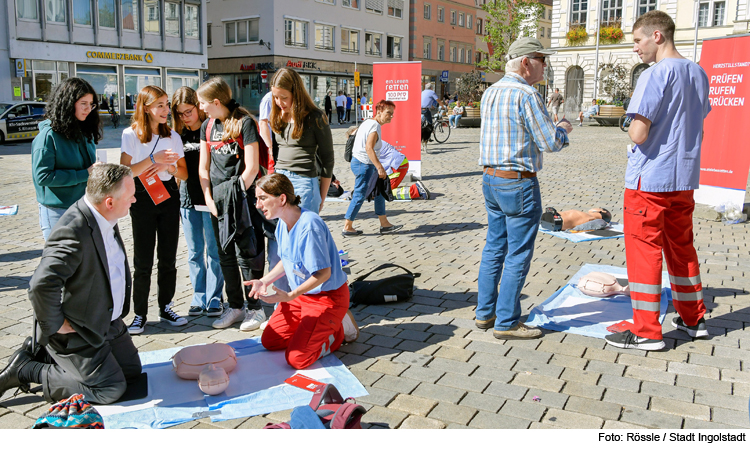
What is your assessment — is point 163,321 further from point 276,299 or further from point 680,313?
point 680,313

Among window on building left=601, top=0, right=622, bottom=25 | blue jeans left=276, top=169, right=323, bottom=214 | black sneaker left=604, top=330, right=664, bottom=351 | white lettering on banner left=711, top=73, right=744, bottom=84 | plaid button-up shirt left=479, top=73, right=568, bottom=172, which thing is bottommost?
black sneaker left=604, top=330, right=664, bottom=351

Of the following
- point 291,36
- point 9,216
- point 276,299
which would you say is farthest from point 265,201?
point 291,36

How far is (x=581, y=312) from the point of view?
5.13 m

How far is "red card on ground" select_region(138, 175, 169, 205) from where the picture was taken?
463 centimetres

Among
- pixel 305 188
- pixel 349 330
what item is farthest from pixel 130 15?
pixel 349 330

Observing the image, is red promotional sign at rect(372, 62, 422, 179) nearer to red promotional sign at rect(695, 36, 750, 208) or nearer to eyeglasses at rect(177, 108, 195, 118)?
red promotional sign at rect(695, 36, 750, 208)

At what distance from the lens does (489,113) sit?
172 inches

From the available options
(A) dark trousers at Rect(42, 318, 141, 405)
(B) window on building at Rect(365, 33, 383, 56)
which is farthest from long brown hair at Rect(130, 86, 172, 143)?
(B) window on building at Rect(365, 33, 383, 56)

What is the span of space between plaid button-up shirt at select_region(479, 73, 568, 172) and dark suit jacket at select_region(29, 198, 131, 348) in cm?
254

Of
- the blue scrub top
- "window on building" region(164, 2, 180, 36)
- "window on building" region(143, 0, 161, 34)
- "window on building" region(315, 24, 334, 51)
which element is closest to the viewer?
the blue scrub top

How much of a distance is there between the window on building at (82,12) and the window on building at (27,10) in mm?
2128

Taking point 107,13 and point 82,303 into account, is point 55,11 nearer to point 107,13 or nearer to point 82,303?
point 107,13

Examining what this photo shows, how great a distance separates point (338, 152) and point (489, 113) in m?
15.5

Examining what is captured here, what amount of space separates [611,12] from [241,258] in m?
47.9
